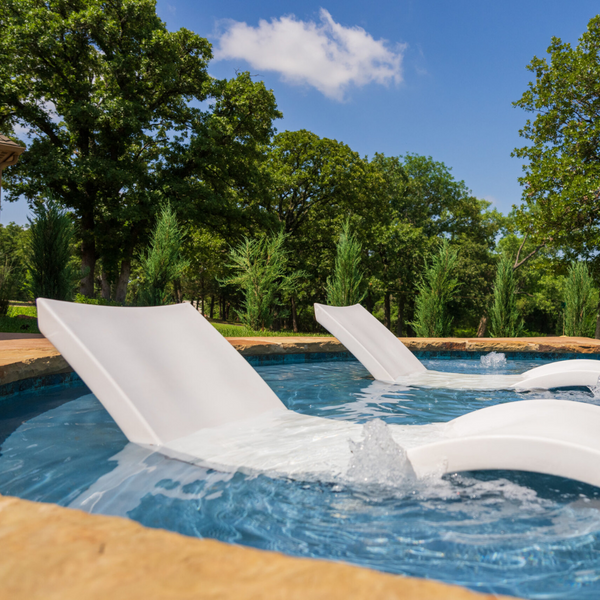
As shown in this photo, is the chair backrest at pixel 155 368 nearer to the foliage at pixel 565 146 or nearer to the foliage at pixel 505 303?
the foliage at pixel 505 303

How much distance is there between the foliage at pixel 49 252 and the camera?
34.1ft

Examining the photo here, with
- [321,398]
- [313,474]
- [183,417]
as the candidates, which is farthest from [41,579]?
[321,398]

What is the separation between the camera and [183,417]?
2.69m

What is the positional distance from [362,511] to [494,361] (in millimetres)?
7247

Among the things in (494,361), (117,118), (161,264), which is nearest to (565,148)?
(494,361)

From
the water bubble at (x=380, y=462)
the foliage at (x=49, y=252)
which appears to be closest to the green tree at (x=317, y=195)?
the foliage at (x=49, y=252)

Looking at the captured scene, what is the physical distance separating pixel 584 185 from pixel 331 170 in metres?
13.2

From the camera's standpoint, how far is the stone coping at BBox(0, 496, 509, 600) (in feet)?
2.38

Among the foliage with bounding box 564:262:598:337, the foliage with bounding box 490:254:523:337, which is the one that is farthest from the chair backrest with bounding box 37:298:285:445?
the foliage with bounding box 564:262:598:337

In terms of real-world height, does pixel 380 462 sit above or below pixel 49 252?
below

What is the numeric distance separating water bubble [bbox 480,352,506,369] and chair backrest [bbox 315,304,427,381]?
8.67 ft

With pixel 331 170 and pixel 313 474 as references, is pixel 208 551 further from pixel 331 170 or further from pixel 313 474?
pixel 331 170

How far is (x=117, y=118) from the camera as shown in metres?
18.0

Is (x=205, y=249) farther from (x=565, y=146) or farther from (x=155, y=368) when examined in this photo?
(x=155, y=368)
